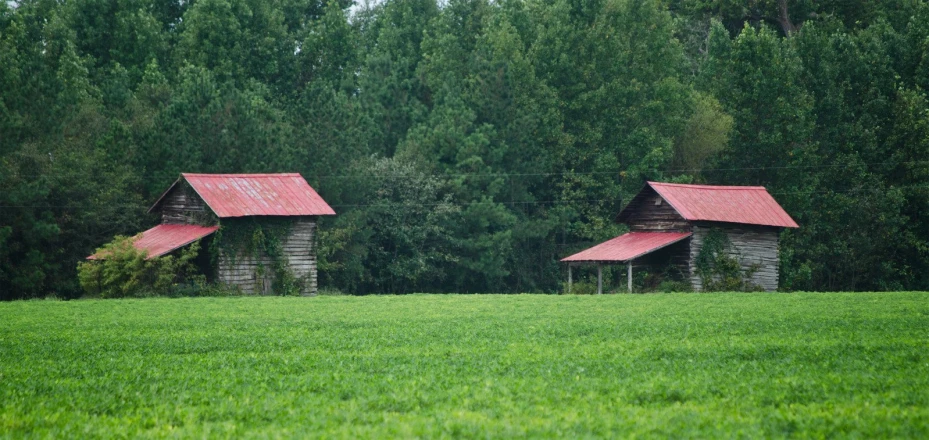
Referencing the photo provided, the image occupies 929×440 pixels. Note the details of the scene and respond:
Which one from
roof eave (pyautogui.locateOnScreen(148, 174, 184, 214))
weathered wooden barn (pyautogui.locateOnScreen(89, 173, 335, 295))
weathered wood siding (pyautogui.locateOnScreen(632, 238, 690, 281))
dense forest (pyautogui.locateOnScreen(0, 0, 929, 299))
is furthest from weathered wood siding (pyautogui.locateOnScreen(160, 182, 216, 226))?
weathered wood siding (pyautogui.locateOnScreen(632, 238, 690, 281))

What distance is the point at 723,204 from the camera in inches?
1948

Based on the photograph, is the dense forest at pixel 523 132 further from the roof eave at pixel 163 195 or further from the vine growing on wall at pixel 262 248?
the vine growing on wall at pixel 262 248

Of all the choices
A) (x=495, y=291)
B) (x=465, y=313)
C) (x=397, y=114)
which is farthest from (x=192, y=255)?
(x=397, y=114)

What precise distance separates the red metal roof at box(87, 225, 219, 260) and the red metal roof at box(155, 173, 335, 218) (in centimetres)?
133

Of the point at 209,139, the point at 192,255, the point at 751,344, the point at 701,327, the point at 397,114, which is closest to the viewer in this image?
the point at 751,344

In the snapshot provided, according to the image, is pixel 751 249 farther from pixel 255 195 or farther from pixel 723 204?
pixel 255 195

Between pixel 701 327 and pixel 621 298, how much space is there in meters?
15.0

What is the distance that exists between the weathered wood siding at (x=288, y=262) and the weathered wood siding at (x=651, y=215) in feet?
52.4

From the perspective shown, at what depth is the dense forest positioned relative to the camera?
2119 inches

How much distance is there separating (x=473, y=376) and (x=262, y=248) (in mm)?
32277

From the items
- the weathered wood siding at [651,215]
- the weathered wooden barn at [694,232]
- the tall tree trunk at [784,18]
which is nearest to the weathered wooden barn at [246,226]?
the weathered wooden barn at [694,232]

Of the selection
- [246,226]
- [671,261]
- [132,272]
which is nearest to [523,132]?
[671,261]

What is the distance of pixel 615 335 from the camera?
21812mm

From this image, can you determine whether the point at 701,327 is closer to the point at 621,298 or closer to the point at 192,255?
the point at 621,298
